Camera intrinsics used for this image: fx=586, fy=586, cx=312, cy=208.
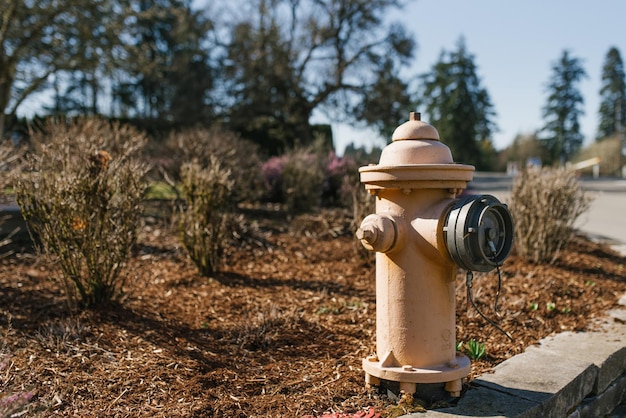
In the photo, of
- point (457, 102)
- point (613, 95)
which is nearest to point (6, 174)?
point (457, 102)

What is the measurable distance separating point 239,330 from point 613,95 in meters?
65.4

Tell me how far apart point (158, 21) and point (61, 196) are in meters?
27.9

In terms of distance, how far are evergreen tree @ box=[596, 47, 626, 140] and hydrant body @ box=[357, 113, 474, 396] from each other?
63772mm

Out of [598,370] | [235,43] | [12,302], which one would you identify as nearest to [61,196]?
[12,302]

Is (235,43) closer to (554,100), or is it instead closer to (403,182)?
(403,182)

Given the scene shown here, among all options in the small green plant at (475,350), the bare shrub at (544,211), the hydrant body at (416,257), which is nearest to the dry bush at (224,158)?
the bare shrub at (544,211)

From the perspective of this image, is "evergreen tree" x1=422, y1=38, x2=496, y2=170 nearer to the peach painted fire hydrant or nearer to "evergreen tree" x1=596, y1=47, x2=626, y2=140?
"evergreen tree" x1=596, y1=47, x2=626, y2=140

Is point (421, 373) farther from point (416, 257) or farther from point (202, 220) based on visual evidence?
point (202, 220)

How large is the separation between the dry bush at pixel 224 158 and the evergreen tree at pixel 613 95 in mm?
58842

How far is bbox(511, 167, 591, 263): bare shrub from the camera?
5.57m

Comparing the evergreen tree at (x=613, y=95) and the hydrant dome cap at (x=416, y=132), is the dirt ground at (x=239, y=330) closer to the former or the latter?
the hydrant dome cap at (x=416, y=132)

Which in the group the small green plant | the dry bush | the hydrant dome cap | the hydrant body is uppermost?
the dry bush

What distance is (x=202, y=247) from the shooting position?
4910mm

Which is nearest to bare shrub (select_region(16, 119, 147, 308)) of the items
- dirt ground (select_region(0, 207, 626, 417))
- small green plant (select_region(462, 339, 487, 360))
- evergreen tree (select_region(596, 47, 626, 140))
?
dirt ground (select_region(0, 207, 626, 417))
